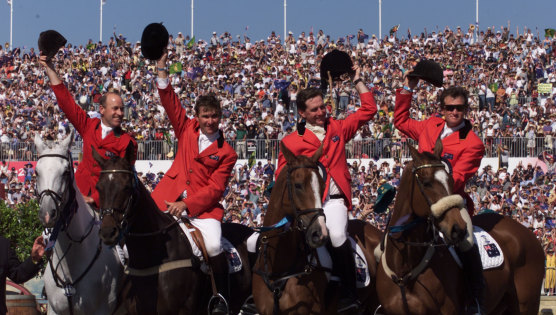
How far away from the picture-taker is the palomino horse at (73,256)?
8.20 meters

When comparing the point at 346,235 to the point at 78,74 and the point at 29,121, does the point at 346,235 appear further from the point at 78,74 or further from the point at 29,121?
the point at 78,74

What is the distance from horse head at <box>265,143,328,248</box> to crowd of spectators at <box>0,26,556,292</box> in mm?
13468

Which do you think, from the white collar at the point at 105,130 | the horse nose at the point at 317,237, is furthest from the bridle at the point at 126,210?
the horse nose at the point at 317,237

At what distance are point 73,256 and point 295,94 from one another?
23261 mm

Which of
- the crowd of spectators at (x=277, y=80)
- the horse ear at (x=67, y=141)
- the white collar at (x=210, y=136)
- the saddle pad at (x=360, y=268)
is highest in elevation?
the crowd of spectators at (x=277, y=80)

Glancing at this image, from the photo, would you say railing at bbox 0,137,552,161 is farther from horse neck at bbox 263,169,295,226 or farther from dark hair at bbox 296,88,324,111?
horse neck at bbox 263,169,295,226

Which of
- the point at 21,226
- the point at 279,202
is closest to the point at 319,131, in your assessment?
the point at 279,202

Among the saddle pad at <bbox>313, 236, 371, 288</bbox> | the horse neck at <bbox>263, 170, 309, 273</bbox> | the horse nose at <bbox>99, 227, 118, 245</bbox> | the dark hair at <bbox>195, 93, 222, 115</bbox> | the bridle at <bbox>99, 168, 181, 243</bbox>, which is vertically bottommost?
the saddle pad at <bbox>313, 236, 371, 288</bbox>

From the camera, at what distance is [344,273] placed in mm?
9117

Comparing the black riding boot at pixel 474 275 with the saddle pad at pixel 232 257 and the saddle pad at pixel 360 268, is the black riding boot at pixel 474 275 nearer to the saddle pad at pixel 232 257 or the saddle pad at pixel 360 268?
the saddle pad at pixel 360 268

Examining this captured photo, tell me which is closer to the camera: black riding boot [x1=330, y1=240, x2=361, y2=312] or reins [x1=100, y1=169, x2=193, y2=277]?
reins [x1=100, y1=169, x2=193, y2=277]

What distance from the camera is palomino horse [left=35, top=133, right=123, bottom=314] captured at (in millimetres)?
8195

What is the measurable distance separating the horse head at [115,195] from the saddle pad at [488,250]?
3511 mm

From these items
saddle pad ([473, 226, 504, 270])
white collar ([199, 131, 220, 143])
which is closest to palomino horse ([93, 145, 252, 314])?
white collar ([199, 131, 220, 143])
